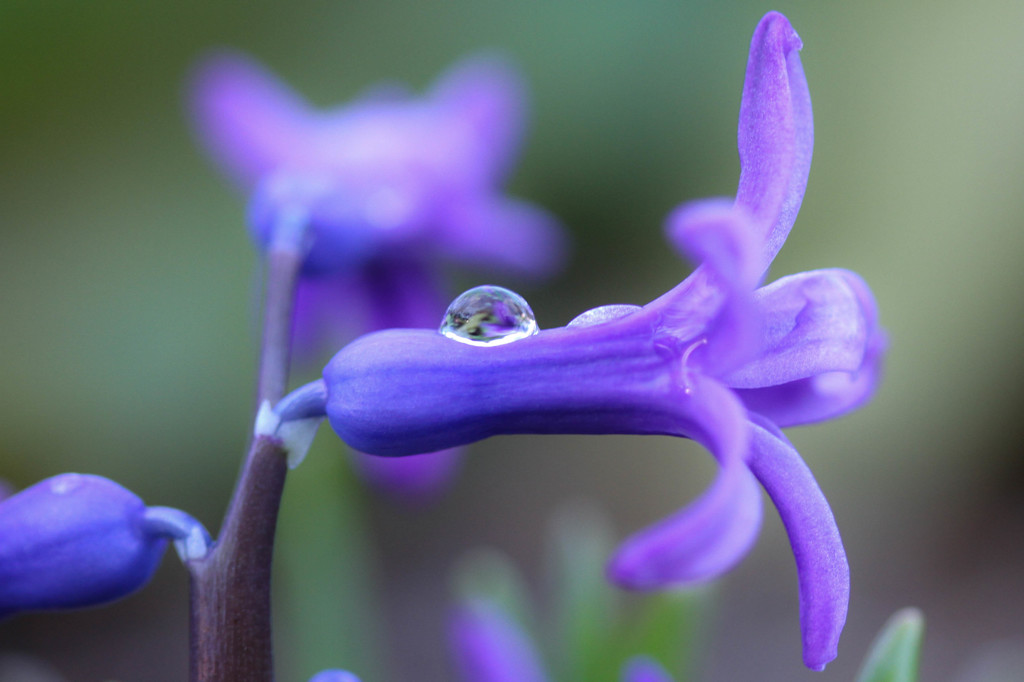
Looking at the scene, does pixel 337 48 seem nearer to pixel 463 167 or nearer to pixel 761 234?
pixel 463 167

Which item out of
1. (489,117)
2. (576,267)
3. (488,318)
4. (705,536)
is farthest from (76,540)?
(576,267)

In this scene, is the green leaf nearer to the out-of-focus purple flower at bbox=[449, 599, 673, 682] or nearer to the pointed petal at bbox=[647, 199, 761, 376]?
the out-of-focus purple flower at bbox=[449, 599, 673, 682]

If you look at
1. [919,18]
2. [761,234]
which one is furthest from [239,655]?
[919,18]

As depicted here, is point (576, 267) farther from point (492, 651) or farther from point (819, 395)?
point (819, 395)

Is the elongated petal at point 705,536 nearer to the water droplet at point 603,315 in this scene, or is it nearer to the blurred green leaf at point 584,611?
the water droplet at point 603,315

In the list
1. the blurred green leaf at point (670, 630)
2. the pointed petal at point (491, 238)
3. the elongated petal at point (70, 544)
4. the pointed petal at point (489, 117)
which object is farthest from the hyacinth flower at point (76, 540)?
the pointed petal at point (489, 117)

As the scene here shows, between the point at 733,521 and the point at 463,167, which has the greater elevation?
the point at 463,167
